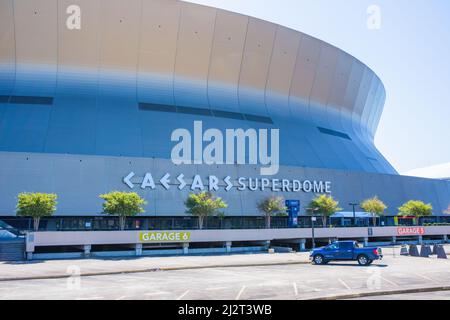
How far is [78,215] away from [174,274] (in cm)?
2266

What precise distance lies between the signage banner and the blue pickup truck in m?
12.6

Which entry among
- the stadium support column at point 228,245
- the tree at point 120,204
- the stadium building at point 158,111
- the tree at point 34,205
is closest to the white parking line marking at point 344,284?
the stadium support column at point 228,245

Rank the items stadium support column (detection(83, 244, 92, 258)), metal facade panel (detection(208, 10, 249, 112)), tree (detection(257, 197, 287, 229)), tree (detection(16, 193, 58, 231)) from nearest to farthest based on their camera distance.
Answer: stadium support column (detection(83, 244, 92, 258)), tree (detection(16, 193, 58, 231)), tree (detection(257, 197, 287, 229)), metal facade panel (detection(208, 10, 249, 112))

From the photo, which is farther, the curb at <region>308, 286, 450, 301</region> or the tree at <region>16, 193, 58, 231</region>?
the tree at <region>16, 193, 58, 231</region>

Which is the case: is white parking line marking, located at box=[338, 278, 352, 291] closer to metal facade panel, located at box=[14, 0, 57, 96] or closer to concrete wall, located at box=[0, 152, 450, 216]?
concrete wall, located at box=[0, 152, 450, 216]

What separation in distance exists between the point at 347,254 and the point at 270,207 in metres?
20.0

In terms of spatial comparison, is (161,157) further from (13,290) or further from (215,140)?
(13,290)

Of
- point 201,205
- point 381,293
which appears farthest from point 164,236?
point 381,293

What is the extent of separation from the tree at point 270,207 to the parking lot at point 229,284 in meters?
23.0

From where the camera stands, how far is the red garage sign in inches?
1888

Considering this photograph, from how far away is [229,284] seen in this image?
1695 cm

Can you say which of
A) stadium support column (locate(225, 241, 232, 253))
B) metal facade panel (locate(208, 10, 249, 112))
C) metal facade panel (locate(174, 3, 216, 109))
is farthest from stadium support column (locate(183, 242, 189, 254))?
metal facade panel (locate(208, 10, 249, 112))

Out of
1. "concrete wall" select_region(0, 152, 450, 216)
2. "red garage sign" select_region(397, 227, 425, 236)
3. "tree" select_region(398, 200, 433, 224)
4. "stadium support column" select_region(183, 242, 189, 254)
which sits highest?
"concrete wall" select_region(0, 152, 450, 216)
